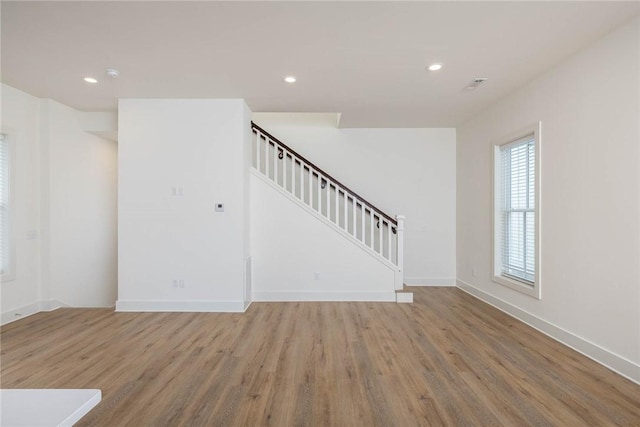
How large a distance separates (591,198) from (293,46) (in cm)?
310

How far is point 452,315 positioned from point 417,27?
339 centimetres

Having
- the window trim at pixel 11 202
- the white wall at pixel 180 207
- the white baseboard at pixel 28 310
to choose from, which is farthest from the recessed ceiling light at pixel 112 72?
the white baseboard at pixel 28 310

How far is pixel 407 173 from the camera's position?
18.6ft

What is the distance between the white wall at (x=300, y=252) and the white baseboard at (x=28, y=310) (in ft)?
9.32

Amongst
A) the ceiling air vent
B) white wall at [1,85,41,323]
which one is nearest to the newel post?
the ceiling air vent

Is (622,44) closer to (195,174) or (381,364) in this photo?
(381,364)

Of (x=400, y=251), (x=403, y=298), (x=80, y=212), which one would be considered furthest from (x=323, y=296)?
(x=80, y=212)

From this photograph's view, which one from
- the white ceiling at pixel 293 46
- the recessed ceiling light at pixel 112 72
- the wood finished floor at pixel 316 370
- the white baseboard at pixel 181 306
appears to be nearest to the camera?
the wood finished floor at pixel 316 370

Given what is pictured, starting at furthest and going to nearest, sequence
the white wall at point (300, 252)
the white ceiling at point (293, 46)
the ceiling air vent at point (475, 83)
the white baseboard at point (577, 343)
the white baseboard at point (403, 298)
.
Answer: the white wall at point (300, 252) < the white baseboard at point (403, 298) < the ceiling air vent at point (475, 83) < the white baseboard at point (577, 343) < the white ceiling at point (293, 46)

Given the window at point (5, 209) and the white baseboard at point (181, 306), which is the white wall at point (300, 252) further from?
the window at point (5, 209)

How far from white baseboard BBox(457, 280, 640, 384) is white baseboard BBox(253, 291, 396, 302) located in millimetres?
1532

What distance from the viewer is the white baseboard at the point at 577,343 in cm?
244

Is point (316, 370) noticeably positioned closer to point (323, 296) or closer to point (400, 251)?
point (323, 296)

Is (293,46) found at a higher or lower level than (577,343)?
higher
